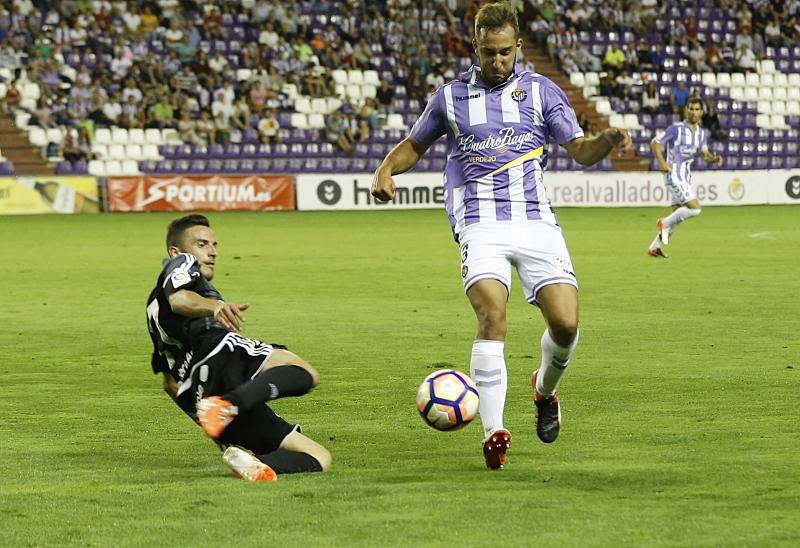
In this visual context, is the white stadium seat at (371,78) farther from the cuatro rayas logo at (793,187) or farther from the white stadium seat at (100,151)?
the cuatro rayas logo at (793,187)

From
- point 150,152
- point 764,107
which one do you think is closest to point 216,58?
point 150,152

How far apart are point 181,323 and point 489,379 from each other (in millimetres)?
1439

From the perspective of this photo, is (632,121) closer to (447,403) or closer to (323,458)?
(447,403)

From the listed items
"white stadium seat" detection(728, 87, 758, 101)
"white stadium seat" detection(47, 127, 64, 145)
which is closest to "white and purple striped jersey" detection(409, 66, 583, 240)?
"white stadium seat" detection(47, 127, 64, 145)

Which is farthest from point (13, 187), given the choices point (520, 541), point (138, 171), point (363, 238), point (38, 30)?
point (520, 541)

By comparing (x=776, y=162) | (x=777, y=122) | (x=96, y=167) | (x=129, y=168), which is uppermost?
(x=96, y=167)

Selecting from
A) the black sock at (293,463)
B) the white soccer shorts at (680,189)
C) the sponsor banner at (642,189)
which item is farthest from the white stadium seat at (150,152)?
the black sock at (293,463)

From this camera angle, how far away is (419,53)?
38.6 m

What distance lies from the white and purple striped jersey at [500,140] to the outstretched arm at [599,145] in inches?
2.2

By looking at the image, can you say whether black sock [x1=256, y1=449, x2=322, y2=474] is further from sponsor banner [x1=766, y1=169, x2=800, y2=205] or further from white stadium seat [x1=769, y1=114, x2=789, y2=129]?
white stadium seat [x1=769, y1=114, x2=789, y2=129]

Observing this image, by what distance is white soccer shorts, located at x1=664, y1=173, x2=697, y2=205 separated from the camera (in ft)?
70.5

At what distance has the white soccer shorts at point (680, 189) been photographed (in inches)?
846

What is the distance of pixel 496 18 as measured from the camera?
678 centimetres

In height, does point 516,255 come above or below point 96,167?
above
